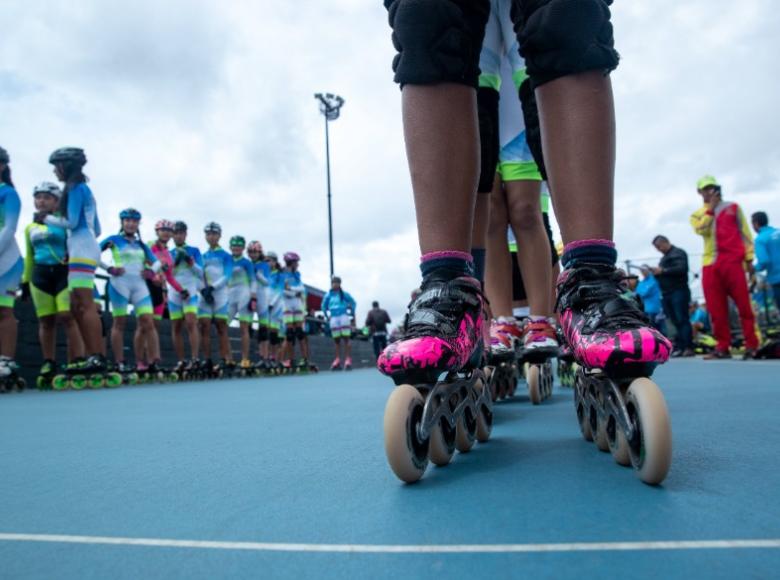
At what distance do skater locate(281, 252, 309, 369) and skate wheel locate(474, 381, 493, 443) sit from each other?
952 centimetres

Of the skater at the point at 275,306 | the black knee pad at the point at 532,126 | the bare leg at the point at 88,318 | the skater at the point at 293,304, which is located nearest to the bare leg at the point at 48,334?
the bare leg at the point at 88,318

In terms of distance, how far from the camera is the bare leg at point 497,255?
250 cm

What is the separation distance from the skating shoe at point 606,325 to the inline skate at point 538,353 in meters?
0.90

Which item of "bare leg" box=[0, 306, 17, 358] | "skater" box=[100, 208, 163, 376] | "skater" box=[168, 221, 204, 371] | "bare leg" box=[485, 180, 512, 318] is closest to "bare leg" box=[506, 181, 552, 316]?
"bare leg" box=[485, 180, 512, 318]

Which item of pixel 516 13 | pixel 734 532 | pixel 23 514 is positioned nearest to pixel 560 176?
pixel 516 13

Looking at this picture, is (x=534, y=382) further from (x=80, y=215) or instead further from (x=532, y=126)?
(x=80, y=215)

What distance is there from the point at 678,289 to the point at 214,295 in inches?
260

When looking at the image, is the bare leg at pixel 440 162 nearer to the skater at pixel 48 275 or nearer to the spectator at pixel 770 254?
the skater at pixel 48 275

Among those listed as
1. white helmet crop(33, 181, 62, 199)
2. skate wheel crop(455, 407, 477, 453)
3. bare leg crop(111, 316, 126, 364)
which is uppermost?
white helmet crop(33, 181, 62, 199)

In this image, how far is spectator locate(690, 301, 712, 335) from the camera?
11.8 meters

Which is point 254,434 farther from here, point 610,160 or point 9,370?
point 9,370

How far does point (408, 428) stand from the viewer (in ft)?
2.69

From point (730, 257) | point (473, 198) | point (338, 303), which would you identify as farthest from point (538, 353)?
point (338, 303)

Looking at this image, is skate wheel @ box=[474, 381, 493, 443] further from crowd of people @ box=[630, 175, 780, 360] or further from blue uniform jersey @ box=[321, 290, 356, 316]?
blue uniform jersey @ box=[321, 290, 356, 316]
